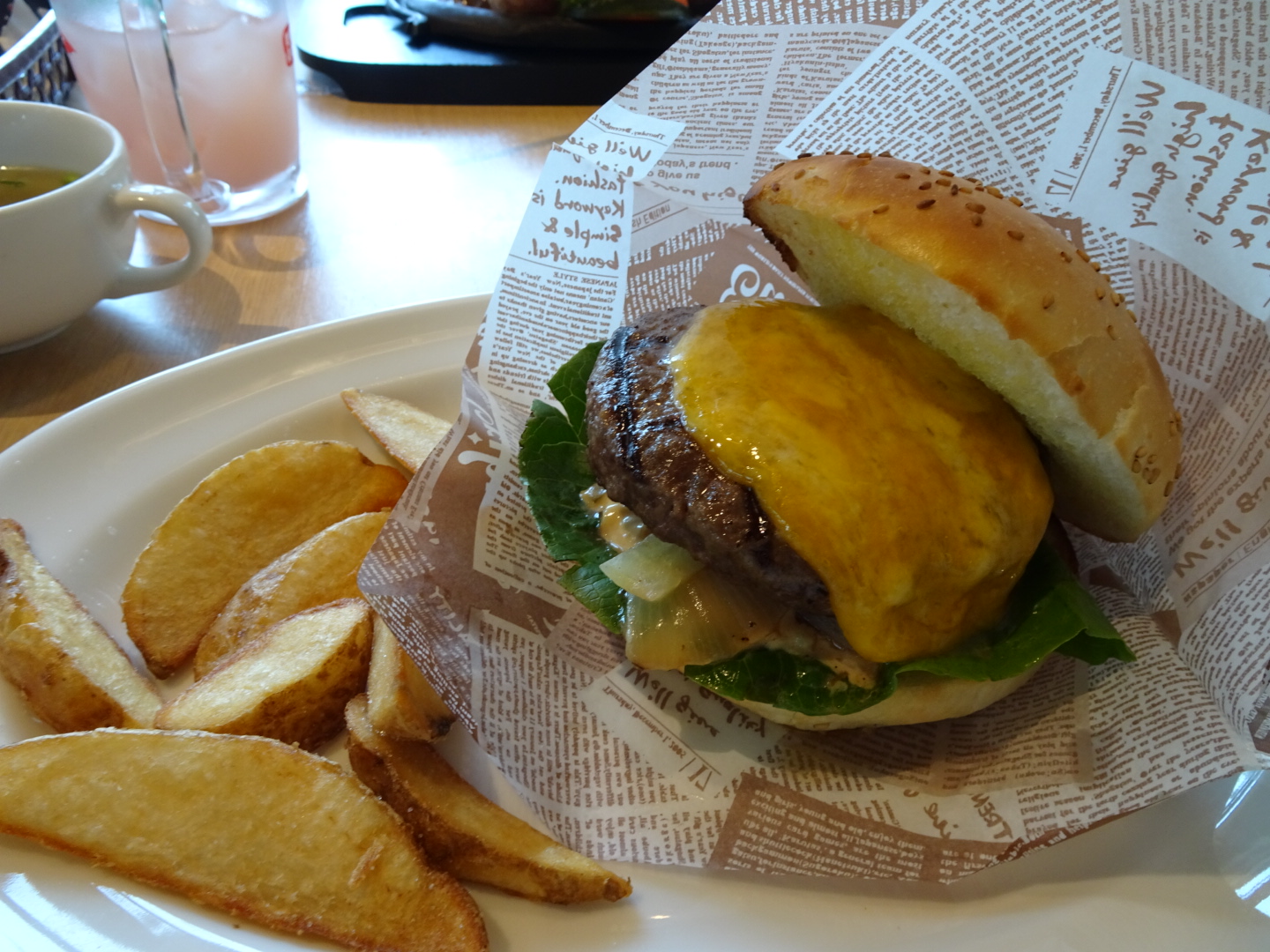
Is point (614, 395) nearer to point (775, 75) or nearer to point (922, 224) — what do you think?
point (922, 224)

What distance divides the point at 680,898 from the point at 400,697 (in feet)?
1.89

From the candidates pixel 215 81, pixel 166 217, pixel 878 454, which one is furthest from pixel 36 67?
pixel 878 454

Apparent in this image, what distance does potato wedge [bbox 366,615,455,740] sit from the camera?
1438 millimetres

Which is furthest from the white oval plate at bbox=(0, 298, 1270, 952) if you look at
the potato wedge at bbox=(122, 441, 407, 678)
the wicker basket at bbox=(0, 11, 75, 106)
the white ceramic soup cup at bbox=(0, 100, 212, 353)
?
the wicker basket at bbox=(0, 11, 75, 106)

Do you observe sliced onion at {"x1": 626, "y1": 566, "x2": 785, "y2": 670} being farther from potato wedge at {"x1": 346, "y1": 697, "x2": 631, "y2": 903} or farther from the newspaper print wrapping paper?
potato wedge at {"x1": 346, "y1": 697, "x2": 631, "y2": 903}

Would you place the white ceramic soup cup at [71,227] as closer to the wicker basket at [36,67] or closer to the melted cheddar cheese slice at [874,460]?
the wicker basket at [36,67]

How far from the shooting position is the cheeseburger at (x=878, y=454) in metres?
1.44

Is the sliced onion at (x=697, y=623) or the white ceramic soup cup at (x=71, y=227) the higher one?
the white ceramic soup cup at (x=71, y=227)

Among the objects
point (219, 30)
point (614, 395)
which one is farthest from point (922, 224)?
point (219, 30)

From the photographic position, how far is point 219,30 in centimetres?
315

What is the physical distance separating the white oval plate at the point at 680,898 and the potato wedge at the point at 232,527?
21 centimetres

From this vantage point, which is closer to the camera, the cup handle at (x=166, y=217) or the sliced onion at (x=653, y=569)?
the sliced onion at (x=653, y=569)

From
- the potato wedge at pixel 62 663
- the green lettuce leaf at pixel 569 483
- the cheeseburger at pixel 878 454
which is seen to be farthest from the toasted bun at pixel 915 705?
the potato wedge at pixel 62 663

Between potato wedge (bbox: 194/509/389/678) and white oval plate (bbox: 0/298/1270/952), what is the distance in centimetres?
33
